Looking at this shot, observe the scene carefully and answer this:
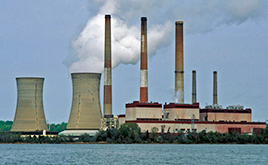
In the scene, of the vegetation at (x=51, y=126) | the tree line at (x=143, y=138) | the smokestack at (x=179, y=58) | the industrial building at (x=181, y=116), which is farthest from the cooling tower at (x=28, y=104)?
the vegetation at (x=51, y=126)

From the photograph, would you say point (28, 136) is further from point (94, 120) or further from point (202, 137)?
point (202, 137)

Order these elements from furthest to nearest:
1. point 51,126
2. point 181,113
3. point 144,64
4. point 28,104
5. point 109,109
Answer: point 51,126
point 181,113
point 109,109
point 28,104
point 144,64

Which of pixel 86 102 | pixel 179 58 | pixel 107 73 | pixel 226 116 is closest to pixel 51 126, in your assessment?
pixel 226 116

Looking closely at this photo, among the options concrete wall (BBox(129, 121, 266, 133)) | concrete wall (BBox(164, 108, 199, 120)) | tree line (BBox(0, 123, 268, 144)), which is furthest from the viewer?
concrete wall (BBox(164, 108, 199, 120))

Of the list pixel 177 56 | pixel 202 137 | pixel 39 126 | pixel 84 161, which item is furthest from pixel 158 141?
pixel 84 161

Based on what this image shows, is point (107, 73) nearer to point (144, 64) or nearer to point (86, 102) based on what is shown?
point (144, 64)

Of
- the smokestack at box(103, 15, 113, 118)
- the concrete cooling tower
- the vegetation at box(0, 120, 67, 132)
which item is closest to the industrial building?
the smokestack at box(103, 15, 113, 118)

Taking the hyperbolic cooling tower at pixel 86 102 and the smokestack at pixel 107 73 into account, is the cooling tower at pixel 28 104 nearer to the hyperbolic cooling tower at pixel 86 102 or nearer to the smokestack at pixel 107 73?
the hyperbolic cooling tower at pixel 86 102

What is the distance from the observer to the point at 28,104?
8775 centimetres

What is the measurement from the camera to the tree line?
81062 millimetres

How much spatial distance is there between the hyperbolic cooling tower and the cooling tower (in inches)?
201

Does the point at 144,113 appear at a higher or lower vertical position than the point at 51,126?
higher

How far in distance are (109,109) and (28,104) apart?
36.8 ft

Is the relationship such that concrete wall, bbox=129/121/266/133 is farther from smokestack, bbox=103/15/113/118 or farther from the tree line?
smokestack, bbox=103/15/113/118
